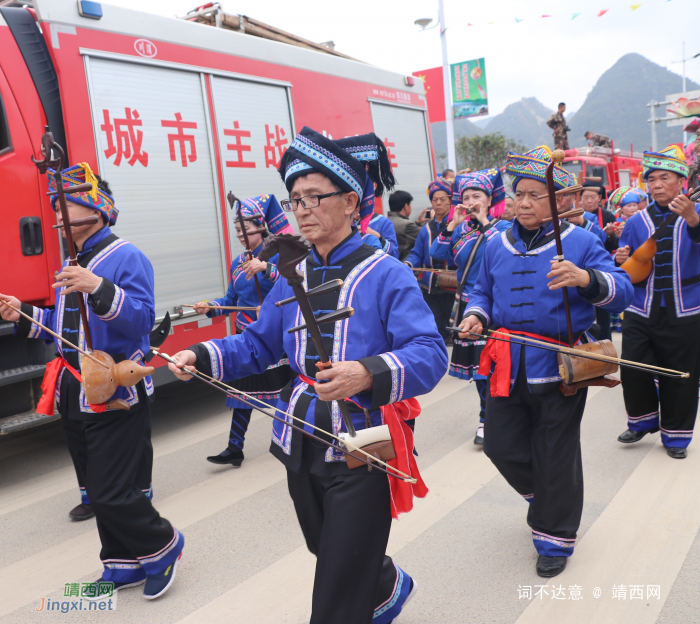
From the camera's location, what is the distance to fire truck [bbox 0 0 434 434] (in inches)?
168

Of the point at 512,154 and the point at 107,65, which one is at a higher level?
the point at 107,65

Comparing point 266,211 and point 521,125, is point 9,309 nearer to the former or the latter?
point 266,211

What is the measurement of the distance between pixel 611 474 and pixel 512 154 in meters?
2.28

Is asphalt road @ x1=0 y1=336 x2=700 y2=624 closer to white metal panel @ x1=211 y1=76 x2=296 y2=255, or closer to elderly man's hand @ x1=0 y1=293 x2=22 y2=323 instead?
elderly man's hand @ x1=0 y1=293 x2=22 y2=323

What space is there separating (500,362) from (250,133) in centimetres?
362

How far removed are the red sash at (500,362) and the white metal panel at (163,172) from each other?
109 inches

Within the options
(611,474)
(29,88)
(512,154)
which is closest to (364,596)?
(512,154)

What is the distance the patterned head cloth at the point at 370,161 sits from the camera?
2.21 m

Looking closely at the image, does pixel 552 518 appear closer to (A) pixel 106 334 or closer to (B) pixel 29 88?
(A) pixel 106 334

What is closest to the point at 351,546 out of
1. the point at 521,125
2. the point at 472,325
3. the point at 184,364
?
the point at 184,364

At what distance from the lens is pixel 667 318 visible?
459 centimetres

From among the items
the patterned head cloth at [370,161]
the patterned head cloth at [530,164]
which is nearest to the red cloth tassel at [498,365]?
the patterned head cloth at [530,164]

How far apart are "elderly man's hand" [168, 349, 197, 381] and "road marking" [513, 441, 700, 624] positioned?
1756mm

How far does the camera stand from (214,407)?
6398 mm
